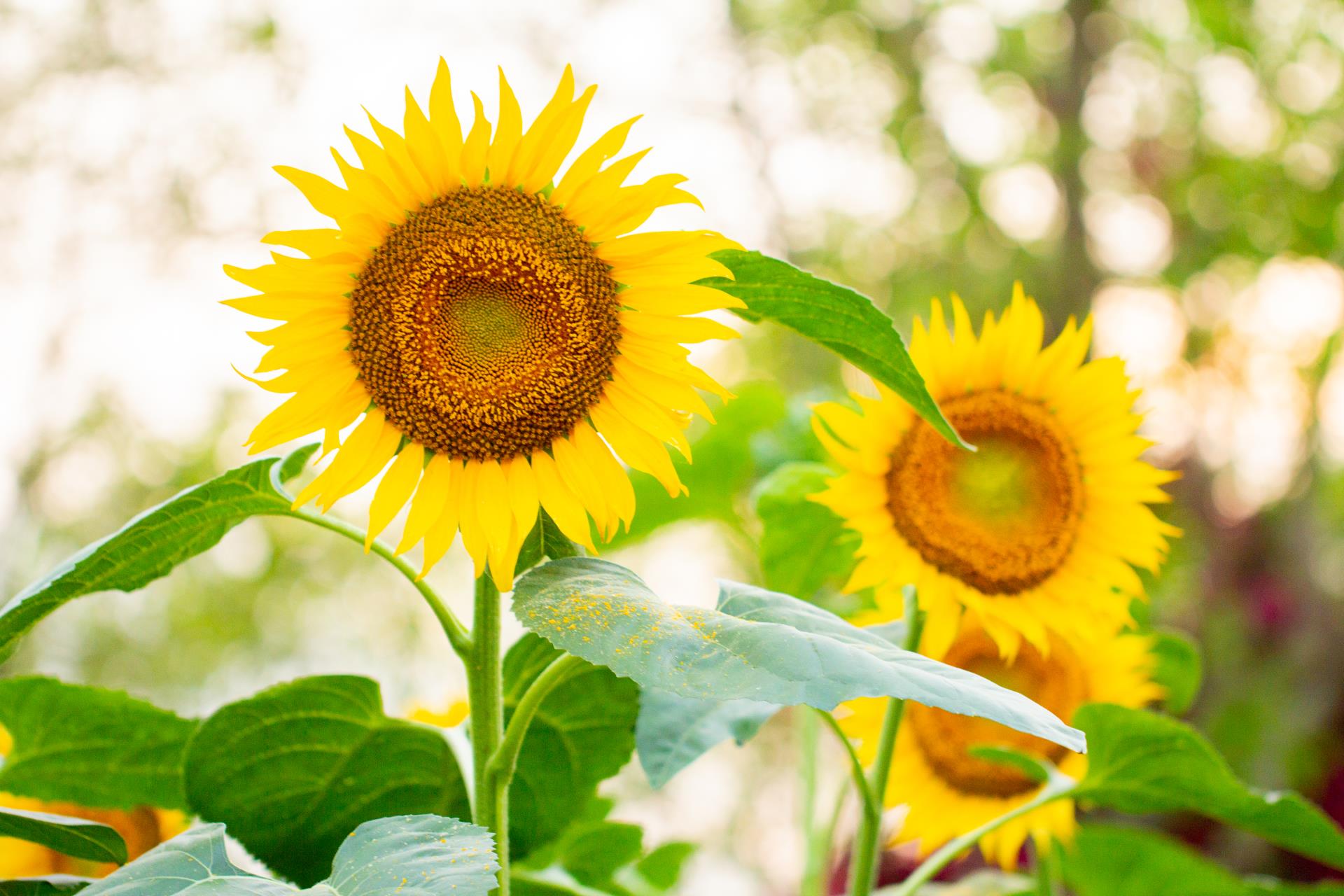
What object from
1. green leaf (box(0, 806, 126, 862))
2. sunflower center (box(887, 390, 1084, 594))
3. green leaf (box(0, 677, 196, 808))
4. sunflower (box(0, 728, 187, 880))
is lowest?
green leaf (box(0, 806, 126, 862))

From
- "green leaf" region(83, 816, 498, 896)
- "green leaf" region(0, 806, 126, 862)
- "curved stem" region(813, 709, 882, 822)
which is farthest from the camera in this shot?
"curved stem" region(813, 709, 882, 822)

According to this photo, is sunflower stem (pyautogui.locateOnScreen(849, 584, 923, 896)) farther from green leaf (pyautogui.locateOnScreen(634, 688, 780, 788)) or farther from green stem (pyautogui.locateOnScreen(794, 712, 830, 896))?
green stem (pyautogui.locateOnScreen(794, 712, 830, 896))

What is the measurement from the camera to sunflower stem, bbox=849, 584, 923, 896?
0.61 metres

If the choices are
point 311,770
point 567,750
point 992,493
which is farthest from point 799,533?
point 311,770

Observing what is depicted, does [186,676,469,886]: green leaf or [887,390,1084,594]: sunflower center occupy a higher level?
[887,390,1084,594]: sunflower center

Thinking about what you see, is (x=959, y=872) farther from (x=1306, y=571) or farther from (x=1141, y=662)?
(x=1306, y=571)

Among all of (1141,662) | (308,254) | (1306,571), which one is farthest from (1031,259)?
(308,254)

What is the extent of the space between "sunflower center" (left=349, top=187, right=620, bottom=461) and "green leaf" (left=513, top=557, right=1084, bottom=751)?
0.09 meters

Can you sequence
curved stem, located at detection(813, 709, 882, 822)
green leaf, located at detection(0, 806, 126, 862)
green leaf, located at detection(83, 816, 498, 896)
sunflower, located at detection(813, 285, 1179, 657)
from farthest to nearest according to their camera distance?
sunflower, located at detection(813, 285, 1179, 657), curved stem, located at detection(813, 709, 882, 822), green leaf, located at detection(0, 806, 126, 862), green leaf, located at detection(83, 816, 498, 896)

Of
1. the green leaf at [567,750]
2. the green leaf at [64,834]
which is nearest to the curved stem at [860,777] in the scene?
the green leaf at [567,750]

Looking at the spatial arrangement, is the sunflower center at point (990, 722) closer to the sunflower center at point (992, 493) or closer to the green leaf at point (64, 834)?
the sunflower center at point (992, 493)

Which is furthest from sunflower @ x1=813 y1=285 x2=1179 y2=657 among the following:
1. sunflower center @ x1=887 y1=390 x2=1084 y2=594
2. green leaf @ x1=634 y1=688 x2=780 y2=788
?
green leaf @ x1=634 y1=688 x2=780 y2=788

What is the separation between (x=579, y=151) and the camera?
52 cm

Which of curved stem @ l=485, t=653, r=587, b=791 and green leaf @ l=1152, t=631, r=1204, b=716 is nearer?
curved stem @ l=485, t=653, r=587, b=791
